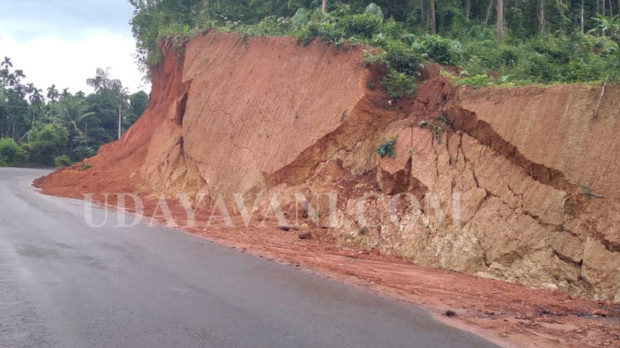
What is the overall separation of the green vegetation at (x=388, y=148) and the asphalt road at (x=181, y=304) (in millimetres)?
4183

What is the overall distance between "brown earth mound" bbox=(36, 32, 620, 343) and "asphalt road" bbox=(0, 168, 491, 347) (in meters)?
1.38

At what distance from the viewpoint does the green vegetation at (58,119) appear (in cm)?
4794

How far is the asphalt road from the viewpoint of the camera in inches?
202

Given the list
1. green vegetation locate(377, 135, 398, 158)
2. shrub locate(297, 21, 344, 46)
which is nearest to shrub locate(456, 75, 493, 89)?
green vegetation locate(377, 135, 398, 158)

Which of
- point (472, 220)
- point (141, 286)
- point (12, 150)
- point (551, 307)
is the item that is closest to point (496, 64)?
point (472, 220)

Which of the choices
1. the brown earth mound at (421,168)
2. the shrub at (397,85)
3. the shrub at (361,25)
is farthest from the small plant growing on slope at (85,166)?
the shrub at (397,85)

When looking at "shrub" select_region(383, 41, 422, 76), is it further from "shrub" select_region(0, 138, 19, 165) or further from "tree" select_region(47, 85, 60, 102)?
"tree" select_region(47, 85, 60, 102)

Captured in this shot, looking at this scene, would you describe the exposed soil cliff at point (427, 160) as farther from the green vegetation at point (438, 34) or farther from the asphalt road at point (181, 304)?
the asphalt road at point (181, 304)

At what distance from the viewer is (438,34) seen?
20.0 metres

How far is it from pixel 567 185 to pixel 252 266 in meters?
5.29

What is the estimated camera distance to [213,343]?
4.97 m

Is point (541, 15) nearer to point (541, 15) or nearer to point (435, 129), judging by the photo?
point (541, 15)

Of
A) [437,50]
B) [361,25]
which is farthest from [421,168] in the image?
[361,25]

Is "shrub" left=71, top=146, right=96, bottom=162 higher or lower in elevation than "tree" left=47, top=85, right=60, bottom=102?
lower
